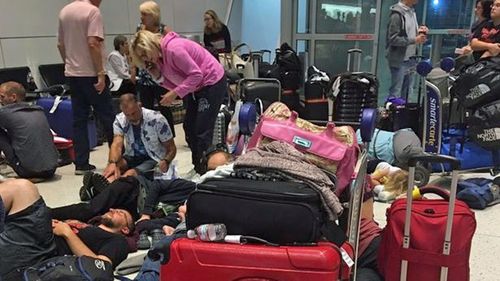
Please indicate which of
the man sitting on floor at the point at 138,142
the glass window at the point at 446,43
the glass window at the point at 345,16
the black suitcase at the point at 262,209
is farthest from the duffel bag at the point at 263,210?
the glass window at the point at 345,16

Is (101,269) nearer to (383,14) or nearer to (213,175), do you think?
(213,175)

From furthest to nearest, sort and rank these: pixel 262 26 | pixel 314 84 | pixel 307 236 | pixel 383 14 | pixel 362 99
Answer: pixel 262 26 → pixel 383 14 → pixel 314 84 → pixel 362 99 → pixel 307 236

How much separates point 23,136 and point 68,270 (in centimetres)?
210

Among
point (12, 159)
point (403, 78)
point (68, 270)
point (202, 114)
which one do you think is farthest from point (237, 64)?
point (68, 270)

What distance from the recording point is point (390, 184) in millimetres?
3312

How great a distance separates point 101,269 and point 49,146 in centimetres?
210

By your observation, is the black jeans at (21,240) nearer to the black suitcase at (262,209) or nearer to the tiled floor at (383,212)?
the black suitcase at (262,209)

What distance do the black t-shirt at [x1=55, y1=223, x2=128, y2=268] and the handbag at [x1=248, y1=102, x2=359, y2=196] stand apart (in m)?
1.00

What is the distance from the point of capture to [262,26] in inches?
367

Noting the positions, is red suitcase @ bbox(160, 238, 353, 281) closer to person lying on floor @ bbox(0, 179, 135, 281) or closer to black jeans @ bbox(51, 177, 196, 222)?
person lying on floor @ bbox(0, 179, 135, 281)

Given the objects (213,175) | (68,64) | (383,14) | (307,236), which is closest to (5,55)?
(68,64)

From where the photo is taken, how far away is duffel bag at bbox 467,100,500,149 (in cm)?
333

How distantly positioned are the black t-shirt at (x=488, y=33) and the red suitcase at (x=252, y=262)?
3034 mm

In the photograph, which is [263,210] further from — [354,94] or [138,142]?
[354,94]
